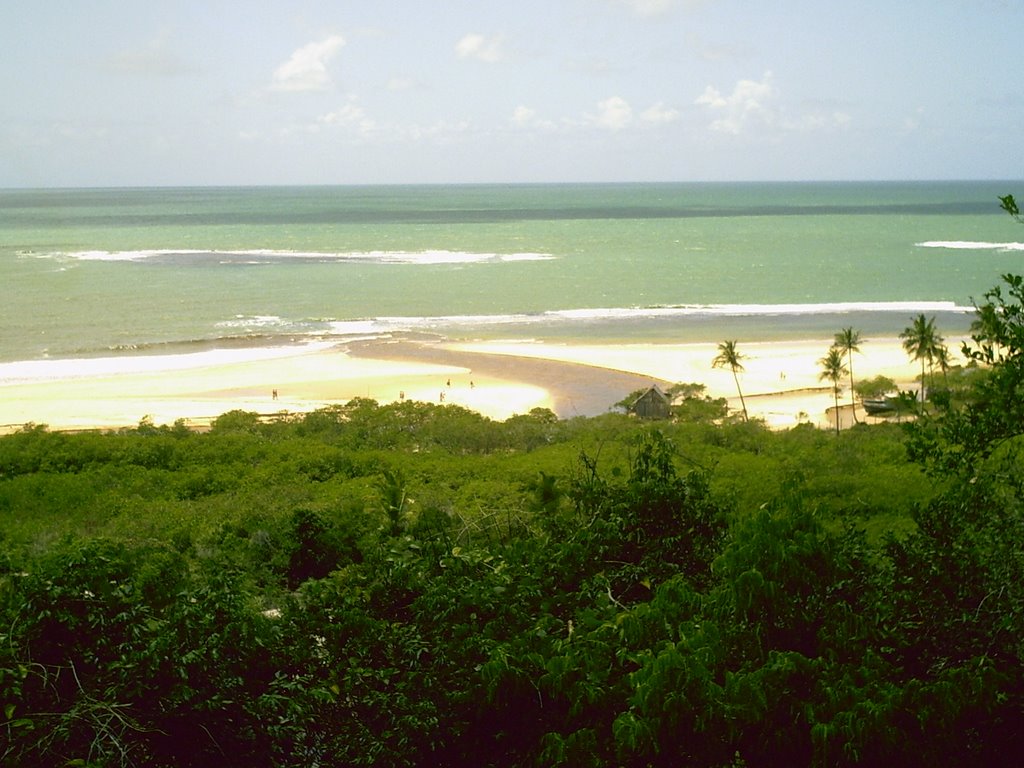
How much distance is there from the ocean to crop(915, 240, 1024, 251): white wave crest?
339 mm

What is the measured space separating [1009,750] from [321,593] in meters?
6.33

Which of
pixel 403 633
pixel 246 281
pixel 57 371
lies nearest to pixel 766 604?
pixel 403 633

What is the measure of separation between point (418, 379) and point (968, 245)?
81628 mm

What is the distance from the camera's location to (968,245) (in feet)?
345

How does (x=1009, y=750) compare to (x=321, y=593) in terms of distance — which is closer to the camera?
(x=1009, y=750)

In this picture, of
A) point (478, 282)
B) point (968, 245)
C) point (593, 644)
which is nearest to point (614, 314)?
point (478, 282)

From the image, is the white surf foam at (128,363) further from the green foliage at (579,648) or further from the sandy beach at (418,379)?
the green foliage at (579,648)

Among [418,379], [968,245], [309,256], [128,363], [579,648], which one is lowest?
[418,379]

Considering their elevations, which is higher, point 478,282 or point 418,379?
point 478,282

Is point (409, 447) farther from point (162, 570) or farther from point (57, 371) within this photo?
point (57, 371)

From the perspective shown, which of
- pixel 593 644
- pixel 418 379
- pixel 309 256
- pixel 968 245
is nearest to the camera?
pixel 593 644

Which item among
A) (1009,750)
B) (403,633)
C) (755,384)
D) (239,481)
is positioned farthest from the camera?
(755,384)

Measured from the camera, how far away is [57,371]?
143ft

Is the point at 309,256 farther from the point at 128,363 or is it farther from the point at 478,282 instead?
the point at 128,363
